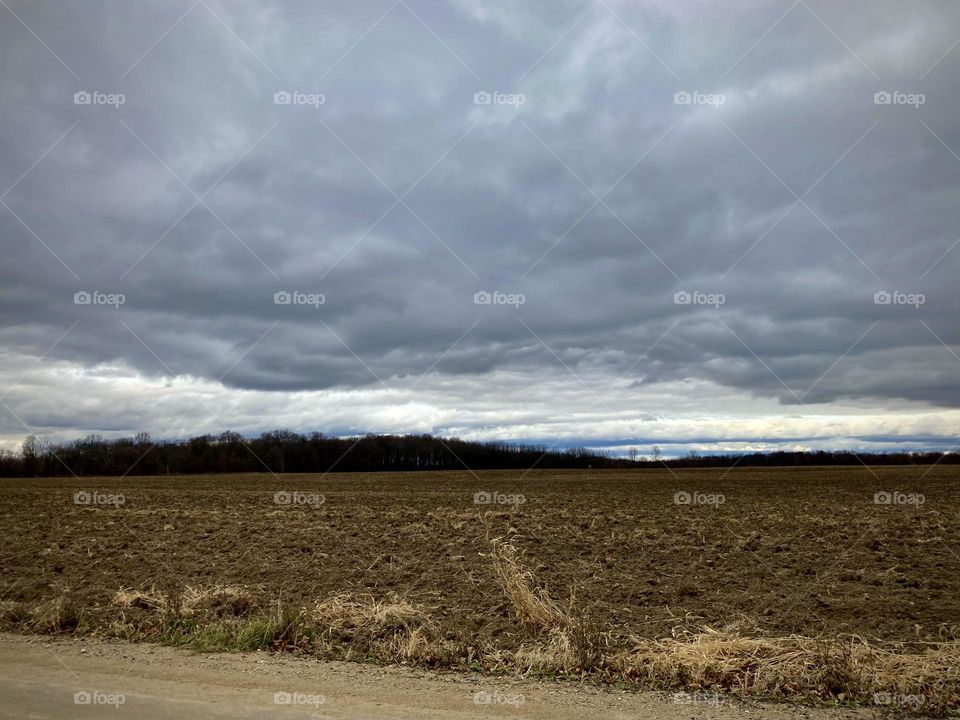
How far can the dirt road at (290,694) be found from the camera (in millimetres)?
6945

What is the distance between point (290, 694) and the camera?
296 inches

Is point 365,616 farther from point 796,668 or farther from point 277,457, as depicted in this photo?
point 277,457

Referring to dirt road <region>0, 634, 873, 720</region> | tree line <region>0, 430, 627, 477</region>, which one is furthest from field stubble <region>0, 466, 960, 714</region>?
tree line <region>0, 430, 627, 477</region>

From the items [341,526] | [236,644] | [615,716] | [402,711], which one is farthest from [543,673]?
[341,526]

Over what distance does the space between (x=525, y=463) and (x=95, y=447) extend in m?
76.3

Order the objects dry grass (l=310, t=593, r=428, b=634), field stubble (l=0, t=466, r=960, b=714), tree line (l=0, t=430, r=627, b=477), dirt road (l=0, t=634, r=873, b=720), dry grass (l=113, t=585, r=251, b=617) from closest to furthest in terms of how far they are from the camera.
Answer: dirt road (l=0, t=634, r=873, b=720), field stubble (l=0, t=466, r=960, b=714), dry grass (l=310, t=593, r=428, b=634), dry grass (l=113, t=585, r=251, b=617), tree line (l=0, t=430, r=627, b=477)

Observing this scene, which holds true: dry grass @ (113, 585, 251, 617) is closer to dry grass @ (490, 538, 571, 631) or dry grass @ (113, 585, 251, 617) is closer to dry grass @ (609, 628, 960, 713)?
dry grass @ (490, 538, 571, 631)

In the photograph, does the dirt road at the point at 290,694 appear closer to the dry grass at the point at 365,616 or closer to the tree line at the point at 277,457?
the dry grass at the point at 365,616

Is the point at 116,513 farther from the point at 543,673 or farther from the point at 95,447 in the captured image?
the point at 95,447

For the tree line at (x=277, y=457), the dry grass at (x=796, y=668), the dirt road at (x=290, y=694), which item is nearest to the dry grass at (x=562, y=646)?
the dry grass at (x=796, y=668)

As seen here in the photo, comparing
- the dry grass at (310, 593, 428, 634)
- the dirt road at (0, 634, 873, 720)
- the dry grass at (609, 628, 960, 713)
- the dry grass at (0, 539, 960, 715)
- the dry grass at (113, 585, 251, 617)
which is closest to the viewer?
the dirt road at (0, 634, 873, 720)

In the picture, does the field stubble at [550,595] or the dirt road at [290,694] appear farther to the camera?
the field stubble at [550,595]

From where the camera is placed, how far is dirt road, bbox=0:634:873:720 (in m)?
6.95

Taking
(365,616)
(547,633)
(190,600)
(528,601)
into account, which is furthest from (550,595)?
(190,600)
